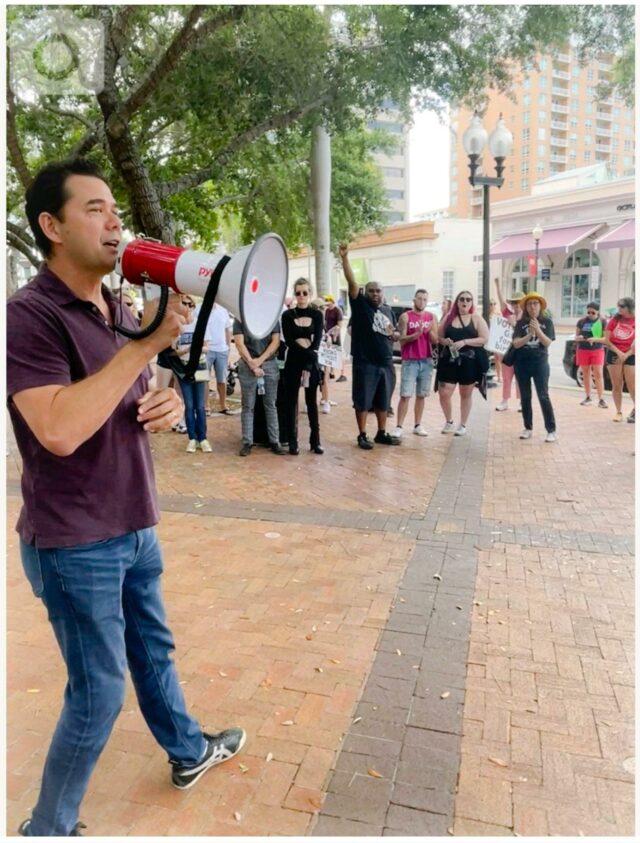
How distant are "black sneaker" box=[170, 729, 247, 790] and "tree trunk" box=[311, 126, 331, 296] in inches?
452

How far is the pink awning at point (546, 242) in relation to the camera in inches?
1166

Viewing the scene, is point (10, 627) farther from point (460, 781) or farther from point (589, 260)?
Answer: point (589, 260)

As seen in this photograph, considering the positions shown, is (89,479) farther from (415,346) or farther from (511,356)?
(511,356)

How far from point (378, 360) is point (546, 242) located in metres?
26.5

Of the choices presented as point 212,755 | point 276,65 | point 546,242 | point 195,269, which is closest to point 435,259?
point 546,242

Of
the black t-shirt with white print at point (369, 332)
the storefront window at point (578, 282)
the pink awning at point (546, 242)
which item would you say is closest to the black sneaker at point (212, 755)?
the black t-shirt with white print at point (369, 332)

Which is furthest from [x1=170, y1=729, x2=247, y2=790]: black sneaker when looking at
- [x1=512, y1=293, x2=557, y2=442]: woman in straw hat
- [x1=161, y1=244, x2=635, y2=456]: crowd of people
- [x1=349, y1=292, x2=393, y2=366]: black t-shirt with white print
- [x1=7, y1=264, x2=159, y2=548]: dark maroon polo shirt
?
[x1=512, y1=293, x2=557, y2=442]: woman in straw hat

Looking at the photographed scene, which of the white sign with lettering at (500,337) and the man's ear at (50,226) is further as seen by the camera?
the white sign with lettering at (500,337)

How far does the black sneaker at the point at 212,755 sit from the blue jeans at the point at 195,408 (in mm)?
5066

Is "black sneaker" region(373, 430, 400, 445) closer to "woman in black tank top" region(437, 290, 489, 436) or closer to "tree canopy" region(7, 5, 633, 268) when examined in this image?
"woman in black tank top" region(437, 290, 489, 436)

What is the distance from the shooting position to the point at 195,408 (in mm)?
7562

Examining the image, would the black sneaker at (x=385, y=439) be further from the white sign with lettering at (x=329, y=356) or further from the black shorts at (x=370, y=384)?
the white sign with lettering at (x=329, y=356)

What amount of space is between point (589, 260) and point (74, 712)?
34.3 m

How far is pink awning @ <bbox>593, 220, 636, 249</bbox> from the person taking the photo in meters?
26.8
